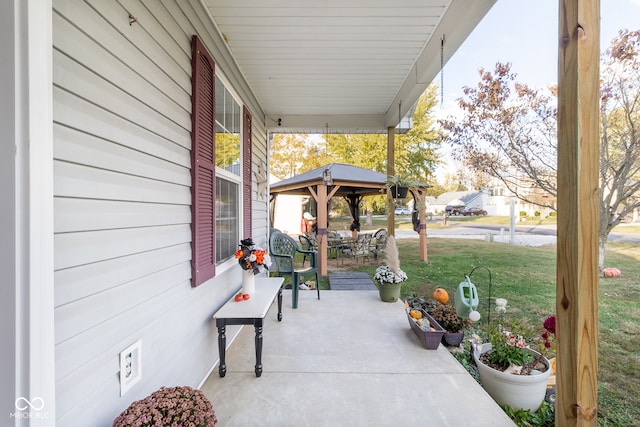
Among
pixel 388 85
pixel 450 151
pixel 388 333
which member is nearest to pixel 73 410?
pixel 388 333

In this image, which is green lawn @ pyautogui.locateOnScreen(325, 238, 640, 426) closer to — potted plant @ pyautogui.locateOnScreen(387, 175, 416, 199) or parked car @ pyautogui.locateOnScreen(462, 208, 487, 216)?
potted plant @ pyautogui.locateOnScreen(387, 175, 416, 199)

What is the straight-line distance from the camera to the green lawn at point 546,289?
225 cm

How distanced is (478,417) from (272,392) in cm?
142

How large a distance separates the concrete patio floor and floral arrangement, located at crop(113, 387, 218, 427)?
28.8 inches

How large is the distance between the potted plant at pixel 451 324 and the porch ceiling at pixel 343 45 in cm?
266

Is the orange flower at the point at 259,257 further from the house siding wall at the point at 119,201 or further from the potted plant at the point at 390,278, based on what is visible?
the potted plant at the point at 390,278

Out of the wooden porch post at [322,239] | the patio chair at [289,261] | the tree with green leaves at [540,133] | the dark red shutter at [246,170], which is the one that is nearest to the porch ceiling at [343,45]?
the dark red shutter at [246,170]

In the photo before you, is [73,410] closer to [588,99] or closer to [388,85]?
[588,99]

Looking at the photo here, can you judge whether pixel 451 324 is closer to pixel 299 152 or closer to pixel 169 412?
pixel 169 412

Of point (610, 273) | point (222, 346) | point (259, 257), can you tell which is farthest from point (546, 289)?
point (222, 346)

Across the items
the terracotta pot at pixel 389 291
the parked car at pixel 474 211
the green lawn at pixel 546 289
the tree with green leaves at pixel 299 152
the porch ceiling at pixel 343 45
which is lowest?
the green lawn at pixel 546 289

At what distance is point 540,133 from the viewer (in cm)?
436
